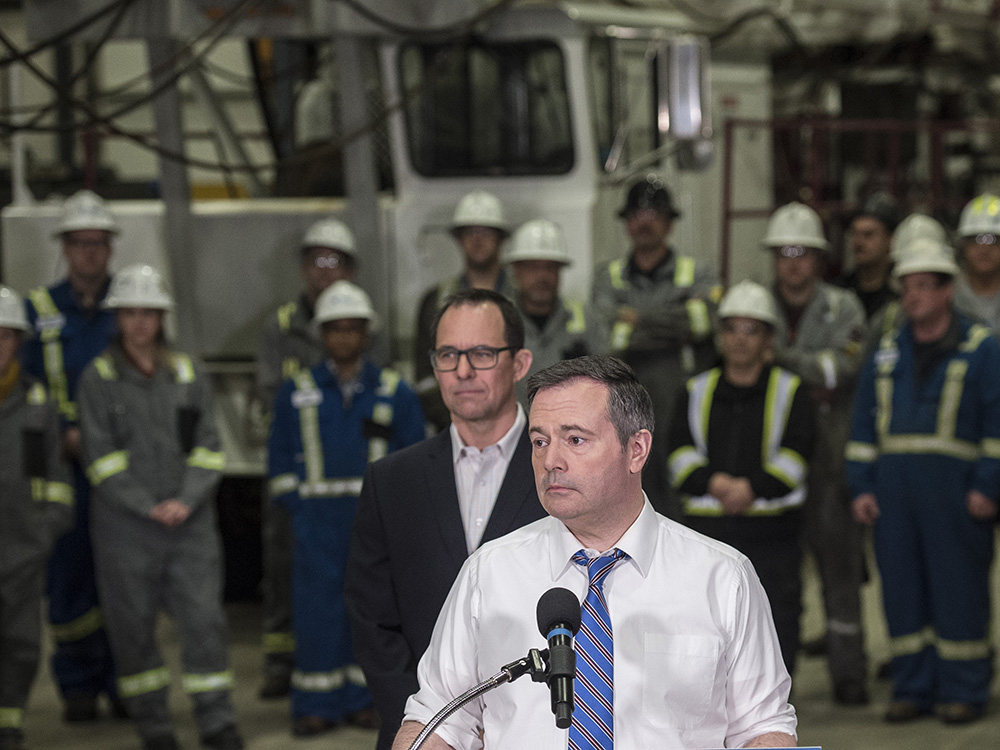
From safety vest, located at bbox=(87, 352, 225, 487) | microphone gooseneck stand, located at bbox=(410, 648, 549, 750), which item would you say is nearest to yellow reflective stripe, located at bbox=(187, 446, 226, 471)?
safety vest, located at bbox=(87, 352, 225, 487)

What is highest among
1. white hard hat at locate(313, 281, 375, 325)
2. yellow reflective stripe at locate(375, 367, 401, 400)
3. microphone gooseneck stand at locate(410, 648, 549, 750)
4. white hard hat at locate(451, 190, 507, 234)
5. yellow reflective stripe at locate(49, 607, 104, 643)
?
white hard hat at locate(451, 190, 507, 234)

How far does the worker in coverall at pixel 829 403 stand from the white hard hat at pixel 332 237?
2080mm

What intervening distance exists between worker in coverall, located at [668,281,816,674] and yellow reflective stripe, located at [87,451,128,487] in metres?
2.32

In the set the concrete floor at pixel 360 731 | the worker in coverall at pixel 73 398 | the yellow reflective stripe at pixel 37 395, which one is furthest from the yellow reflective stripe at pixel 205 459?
the concrete floor at pixel 360 731

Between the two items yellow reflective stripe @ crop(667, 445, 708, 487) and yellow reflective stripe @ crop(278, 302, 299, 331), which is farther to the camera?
yellow reflective stripe @ crop(278, 302, 299, 331)

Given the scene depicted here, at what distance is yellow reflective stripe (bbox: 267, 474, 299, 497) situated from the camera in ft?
20.2

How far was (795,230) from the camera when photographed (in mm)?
6734

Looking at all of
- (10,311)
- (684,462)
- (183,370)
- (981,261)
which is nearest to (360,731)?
(183,370)

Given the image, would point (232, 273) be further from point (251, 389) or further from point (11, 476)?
point (11, 476)

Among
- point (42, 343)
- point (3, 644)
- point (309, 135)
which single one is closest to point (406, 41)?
point (309, 135)

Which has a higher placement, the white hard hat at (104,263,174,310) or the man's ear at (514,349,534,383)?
the white hard hat at (104,263,174,310)

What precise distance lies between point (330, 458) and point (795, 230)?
2551mm

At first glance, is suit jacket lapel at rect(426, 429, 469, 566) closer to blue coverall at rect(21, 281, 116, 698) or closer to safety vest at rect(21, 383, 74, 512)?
safety vest at rect(21, 383, 74, 512)

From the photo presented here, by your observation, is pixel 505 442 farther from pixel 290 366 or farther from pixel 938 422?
pixel 290 366
